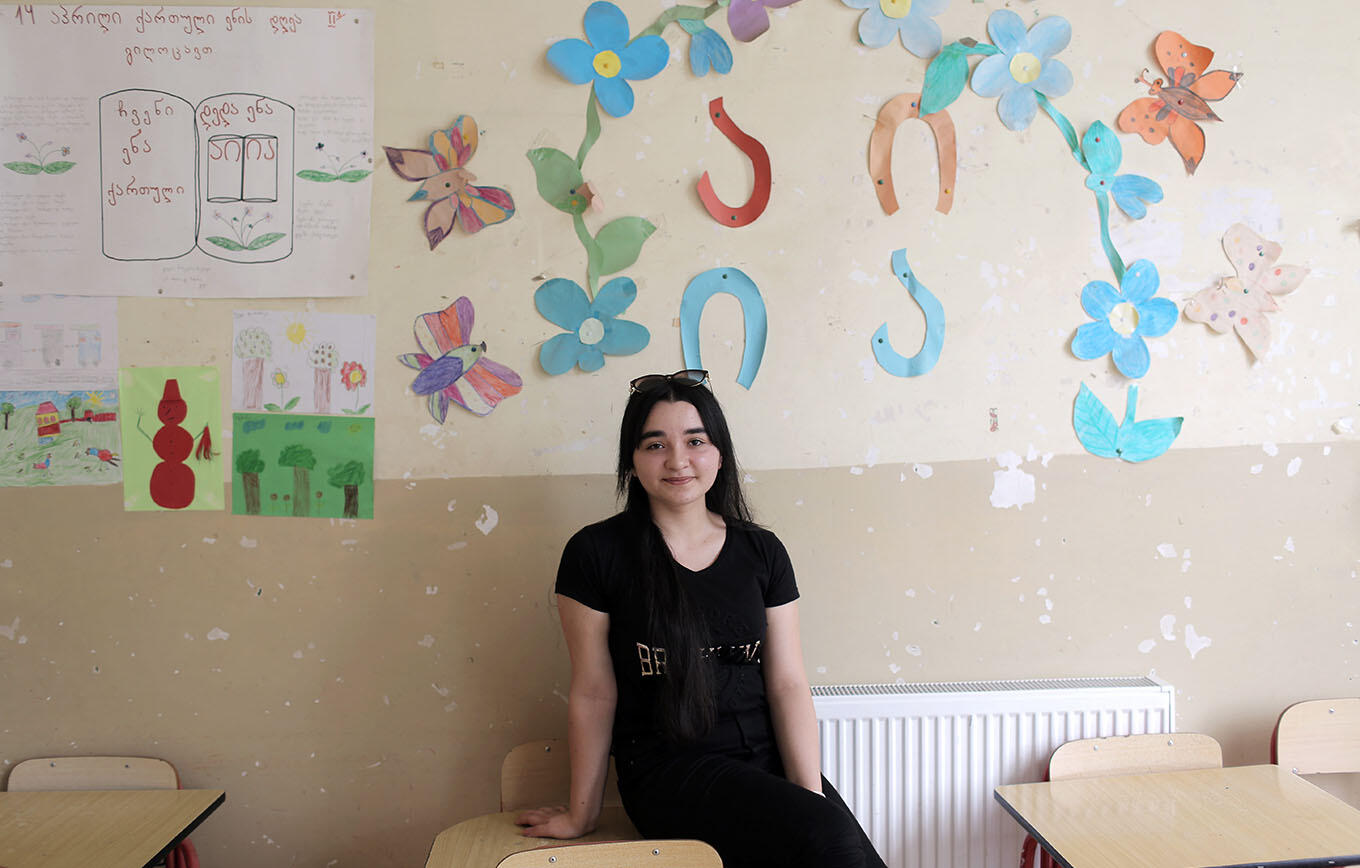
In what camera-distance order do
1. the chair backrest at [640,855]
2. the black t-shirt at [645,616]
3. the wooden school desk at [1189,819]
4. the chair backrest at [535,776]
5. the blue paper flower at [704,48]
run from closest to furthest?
the chair backrest at [640,855] < the wooden school desk at [1189,819] < the black t-shirt at [645,616] < the chair backrest at [535,776] < the blue paper flower at [704,48]

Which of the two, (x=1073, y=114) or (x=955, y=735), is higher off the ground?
(x=1073, y=114)

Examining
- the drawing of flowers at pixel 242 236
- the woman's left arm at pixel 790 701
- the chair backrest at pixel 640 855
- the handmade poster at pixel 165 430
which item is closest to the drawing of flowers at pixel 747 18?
the drawing of flowers at pixel 242 236

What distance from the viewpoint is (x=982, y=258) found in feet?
6.07

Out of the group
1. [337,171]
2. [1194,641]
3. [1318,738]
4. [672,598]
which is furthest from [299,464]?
[1318,738]

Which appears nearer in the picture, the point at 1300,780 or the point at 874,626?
the point at 1300,780

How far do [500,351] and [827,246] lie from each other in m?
0.70

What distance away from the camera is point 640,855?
1282mm

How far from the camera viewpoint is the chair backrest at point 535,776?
5.55 feet

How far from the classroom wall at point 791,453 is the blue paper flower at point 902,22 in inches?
1.4

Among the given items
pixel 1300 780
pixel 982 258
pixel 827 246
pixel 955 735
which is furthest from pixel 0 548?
pixel 1300 780

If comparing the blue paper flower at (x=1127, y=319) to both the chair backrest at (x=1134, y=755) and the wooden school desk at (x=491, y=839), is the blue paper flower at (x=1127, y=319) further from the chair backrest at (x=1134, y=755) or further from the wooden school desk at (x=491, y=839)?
the wooden school desk at (x=491, y=839)

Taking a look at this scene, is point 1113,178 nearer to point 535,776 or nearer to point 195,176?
point 535,776

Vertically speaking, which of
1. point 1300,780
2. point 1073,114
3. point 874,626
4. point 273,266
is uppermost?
point 1073,114

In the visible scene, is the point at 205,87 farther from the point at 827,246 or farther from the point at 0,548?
the point at 827,246
